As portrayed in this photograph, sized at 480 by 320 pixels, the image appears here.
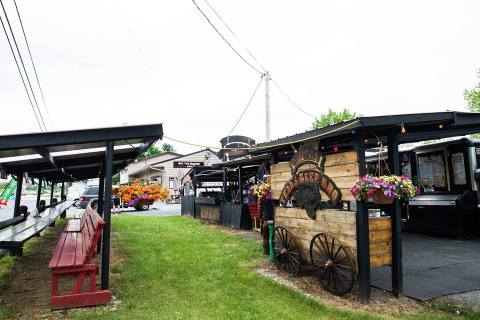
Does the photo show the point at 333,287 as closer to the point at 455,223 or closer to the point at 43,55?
the point at 455,223

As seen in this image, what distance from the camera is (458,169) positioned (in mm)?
9227

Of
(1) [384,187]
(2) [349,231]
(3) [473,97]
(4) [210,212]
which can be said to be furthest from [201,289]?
(3) [473,97]

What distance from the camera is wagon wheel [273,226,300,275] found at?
576 centimetres

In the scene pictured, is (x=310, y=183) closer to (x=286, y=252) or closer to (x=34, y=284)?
(x=286, y=252)

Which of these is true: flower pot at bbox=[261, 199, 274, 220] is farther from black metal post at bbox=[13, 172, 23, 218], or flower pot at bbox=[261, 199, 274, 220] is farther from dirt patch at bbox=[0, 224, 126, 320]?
black metal post at bbox=[13, 172, 23, 218]

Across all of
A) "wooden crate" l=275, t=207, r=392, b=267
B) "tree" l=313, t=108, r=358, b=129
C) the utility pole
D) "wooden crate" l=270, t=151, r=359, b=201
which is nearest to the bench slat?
"wooden crate" l=275, t=207, r=392, b=267

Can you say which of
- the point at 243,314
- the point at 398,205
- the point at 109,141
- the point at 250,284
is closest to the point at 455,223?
the point at 398,205

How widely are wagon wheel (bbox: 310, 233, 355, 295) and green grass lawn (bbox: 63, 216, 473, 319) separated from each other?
0.51 m

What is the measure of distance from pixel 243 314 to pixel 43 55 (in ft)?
34.2

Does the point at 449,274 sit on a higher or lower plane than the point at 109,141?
lower

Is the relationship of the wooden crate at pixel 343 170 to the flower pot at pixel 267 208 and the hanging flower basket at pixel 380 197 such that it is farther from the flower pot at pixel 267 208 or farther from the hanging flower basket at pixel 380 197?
the flower pot at pixel 267 208

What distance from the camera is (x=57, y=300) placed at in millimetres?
4246

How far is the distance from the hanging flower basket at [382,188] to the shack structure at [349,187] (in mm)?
160

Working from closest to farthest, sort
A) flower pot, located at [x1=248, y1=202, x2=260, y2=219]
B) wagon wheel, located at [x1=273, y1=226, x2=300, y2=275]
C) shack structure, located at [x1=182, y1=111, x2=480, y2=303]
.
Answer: shack structure, located at [x1=182, y1=111, x2=480, y2=303] < wagon wheel, located at [x1=273, y1=226, x2=300, y2=275] < flower pot, located at [x1=248, y1=202, x2=260, y2=219]
